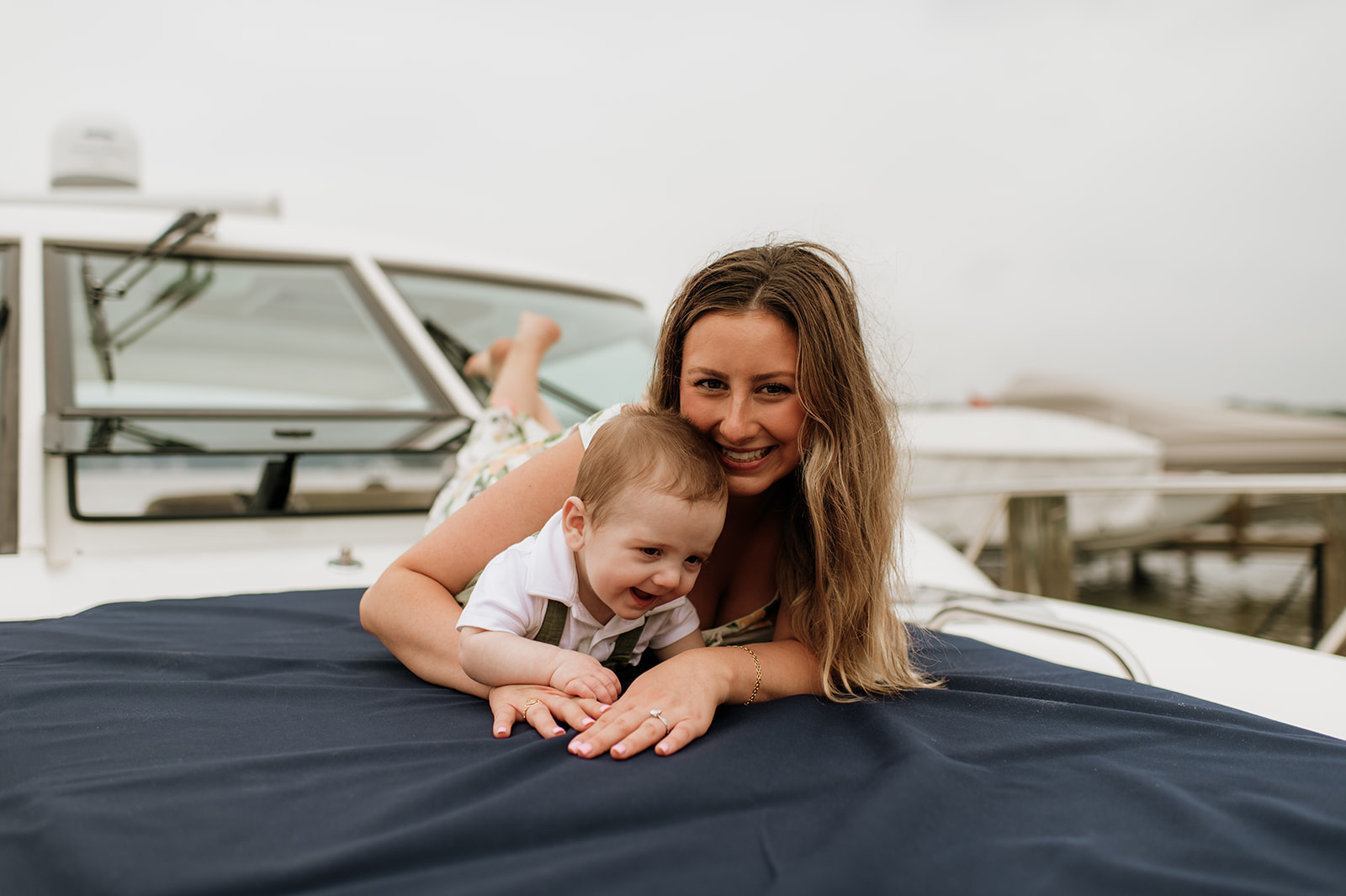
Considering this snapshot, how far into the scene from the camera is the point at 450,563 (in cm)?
154

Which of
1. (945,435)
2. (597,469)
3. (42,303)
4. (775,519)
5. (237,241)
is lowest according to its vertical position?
(945,435)

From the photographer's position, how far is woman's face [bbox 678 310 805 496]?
1.37 meters

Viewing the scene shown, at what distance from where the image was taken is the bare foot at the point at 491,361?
9.73ft

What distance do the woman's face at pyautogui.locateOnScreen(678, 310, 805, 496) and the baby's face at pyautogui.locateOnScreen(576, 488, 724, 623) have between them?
140 millimetres

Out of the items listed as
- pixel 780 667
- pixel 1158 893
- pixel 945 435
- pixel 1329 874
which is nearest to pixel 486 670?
pixel 780 667

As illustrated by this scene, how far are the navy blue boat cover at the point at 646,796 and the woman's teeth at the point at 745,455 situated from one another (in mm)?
386

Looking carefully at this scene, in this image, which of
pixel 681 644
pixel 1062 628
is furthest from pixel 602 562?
pixel 1062 628

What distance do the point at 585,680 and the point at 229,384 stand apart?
2.41 meters

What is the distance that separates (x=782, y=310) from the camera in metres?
1.39

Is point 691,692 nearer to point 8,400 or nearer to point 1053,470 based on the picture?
point 8,400

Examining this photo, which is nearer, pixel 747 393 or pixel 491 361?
pixel 747 393

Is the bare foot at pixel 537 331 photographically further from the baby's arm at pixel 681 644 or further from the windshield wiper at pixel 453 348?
the baby's arm at pixel 681 644

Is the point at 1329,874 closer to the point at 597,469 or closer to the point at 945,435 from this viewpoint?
the point at 597,469

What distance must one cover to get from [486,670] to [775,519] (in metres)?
0.64
